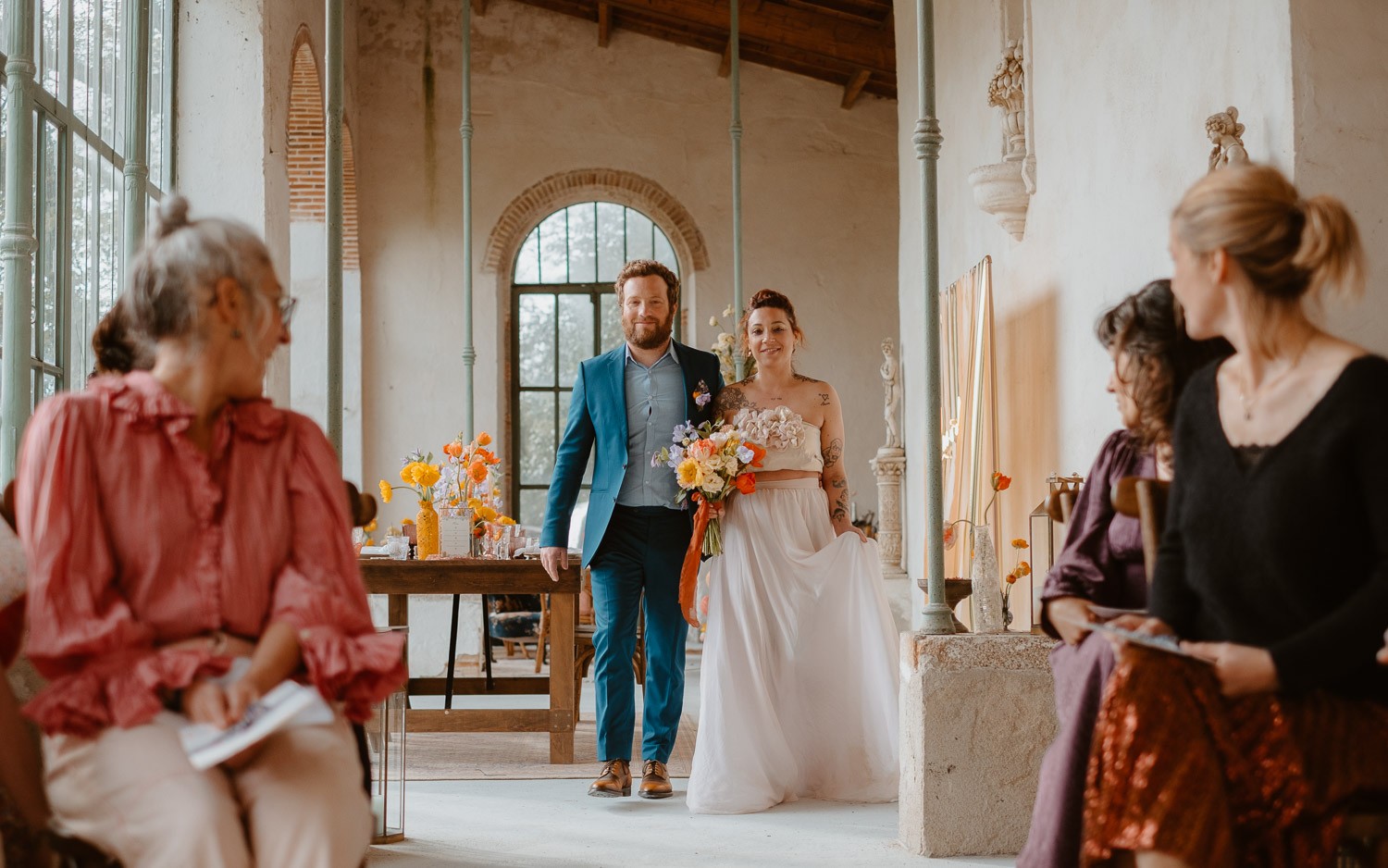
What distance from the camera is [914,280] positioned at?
412 inches

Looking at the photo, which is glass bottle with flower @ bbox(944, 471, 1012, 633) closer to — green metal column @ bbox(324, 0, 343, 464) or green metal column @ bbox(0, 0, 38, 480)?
green metal column @ bbox(324, 0, 343, 464)

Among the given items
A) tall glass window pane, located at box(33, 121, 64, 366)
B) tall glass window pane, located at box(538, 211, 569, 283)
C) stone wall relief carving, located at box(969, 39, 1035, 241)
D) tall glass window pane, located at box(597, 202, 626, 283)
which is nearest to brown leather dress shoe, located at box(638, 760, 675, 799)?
tall glass window pane, located at box(33, 121, 64, 366)

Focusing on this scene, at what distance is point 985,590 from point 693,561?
105 centimetres

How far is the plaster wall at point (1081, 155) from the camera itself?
4773 millimetres

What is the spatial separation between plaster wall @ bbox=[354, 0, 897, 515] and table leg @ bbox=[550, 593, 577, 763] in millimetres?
8004

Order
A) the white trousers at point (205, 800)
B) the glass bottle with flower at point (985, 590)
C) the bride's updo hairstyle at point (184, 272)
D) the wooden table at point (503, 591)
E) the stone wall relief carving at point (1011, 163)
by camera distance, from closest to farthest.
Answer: the white trousers at point (205, 800), the bride's updo hairstyle at point (184, 272), the glass bottle with flower at point (985, 590), the wooden table at point (503, 591), the stone wall relief carving at point (1011, 163)

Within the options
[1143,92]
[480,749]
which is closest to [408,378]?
[480,749]

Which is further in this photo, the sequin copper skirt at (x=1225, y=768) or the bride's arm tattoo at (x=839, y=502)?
the bride's arm tattoo at (x=839, y=502)

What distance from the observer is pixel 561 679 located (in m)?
5.46

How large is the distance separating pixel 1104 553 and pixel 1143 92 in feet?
12.0

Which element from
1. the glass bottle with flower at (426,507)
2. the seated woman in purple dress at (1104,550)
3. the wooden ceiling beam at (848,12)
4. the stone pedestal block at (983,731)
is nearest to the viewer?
the seated woman in purple dress at (1104,550)

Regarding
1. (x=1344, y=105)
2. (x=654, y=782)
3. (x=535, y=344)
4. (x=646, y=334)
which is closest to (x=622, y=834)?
(x=654, y=782)

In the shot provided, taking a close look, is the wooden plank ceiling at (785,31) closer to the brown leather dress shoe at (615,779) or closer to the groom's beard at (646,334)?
the groom's beard at (646,334)

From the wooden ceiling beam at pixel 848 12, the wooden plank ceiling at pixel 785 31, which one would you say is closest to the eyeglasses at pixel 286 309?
the wooden plank ceiling at pixel 785 31
